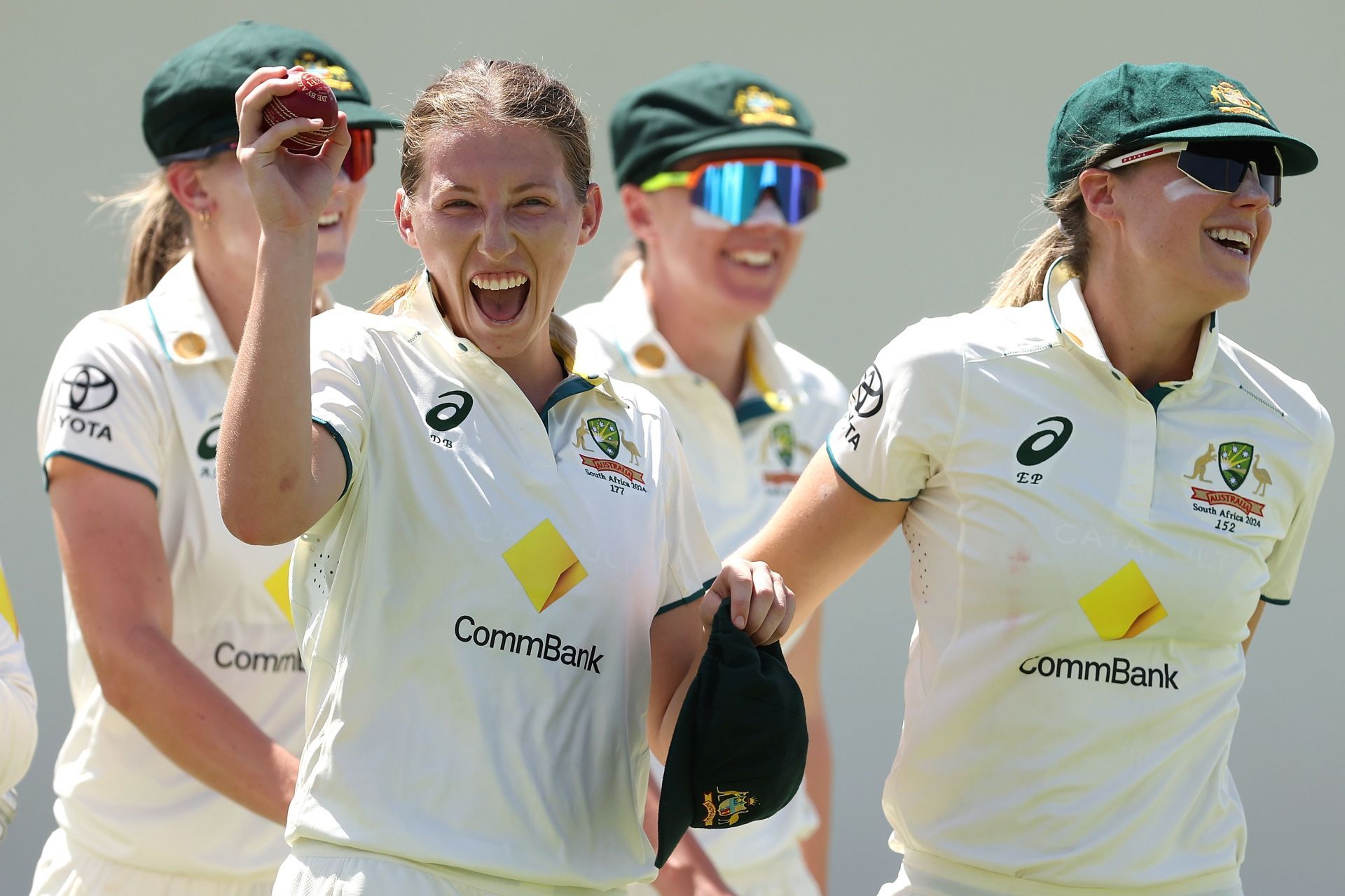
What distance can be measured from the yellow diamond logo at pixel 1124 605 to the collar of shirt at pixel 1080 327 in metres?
0.36

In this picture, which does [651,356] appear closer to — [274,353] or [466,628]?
[466,628]

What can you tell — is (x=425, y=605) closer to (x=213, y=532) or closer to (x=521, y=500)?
(x=521, y=500)

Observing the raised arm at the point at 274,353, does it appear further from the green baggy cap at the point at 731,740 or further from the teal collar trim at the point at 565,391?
the green baggy cap at the point at 731,740

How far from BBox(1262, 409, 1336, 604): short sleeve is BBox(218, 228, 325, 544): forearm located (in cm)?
171

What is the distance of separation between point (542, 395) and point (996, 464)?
746 mm

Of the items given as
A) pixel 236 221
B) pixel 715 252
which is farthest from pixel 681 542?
pixel 715 252

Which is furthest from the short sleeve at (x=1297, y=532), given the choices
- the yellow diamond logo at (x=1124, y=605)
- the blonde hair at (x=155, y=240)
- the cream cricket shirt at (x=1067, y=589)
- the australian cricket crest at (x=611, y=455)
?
the blonde hair at (x=155, y=240)

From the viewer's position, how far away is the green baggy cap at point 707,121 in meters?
4.35

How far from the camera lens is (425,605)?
2.19 m

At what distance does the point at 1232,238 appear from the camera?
2.80 m

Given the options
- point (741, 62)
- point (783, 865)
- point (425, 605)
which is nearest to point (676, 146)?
point (741, 62)

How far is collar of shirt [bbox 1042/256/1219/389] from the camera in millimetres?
2773

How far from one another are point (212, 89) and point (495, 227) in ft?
4.66

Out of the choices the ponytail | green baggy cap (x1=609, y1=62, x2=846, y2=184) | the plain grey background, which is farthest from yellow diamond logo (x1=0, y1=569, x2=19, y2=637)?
the plain grey background
